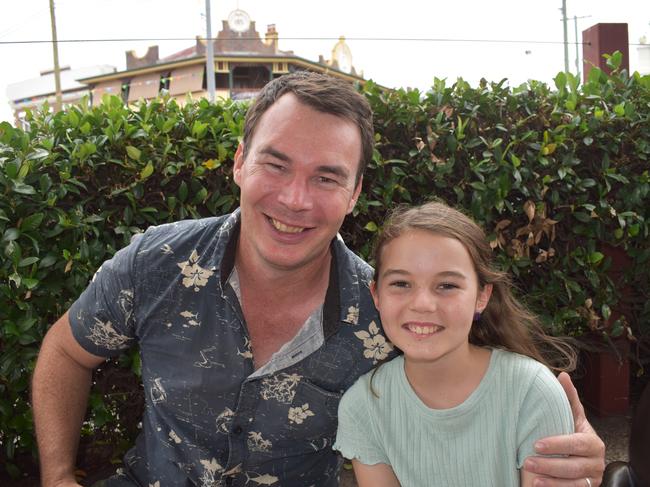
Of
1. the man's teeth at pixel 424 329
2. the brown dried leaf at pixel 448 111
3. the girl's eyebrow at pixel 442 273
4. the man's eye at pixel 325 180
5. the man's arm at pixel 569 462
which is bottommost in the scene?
the man's arm at pixel 569 462

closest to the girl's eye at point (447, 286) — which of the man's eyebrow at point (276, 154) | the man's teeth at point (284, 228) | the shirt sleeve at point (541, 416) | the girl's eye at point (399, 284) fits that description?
the girl's eye at point (399, 284)

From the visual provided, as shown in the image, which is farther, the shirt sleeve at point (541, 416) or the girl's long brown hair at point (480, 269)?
the girl's long brown hair at point (480, 269)

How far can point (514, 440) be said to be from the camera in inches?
72.6

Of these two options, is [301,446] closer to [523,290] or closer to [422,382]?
[422,382]

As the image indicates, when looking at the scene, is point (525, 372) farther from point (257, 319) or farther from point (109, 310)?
point (109, 310)

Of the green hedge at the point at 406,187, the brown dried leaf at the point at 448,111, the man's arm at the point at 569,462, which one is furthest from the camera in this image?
the brown dried leaf at the point at 448,111

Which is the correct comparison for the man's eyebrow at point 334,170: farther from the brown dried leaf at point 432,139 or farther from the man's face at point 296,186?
the brown dried leaf at point 432,139

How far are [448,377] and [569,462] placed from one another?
0.40m

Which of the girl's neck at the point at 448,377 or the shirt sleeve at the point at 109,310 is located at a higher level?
the shirt sleeve at the point at 109,310

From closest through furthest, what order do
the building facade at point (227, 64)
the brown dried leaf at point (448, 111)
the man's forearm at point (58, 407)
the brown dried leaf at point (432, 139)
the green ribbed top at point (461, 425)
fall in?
the green ribbed top at point (461, 425) < the man's forearm at point (58, 407) < the brown dried leaf at point (432, 139) < the brown dried leaf at point (448, 111) < the building facade at point (227, 64)

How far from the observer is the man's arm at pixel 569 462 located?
5.68 feet

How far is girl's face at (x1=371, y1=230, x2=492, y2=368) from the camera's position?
1.89 m

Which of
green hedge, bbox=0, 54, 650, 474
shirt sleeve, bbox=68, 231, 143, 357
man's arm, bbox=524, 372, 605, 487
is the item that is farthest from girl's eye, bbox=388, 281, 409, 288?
green hedge, bbox=0, 54, 650, 474

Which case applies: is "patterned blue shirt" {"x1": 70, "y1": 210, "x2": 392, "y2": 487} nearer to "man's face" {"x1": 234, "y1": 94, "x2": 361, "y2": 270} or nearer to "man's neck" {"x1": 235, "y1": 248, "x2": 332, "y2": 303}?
"man's neck" {"x1": 235, "y1": 248, "x2": 332, "y2": 303}
